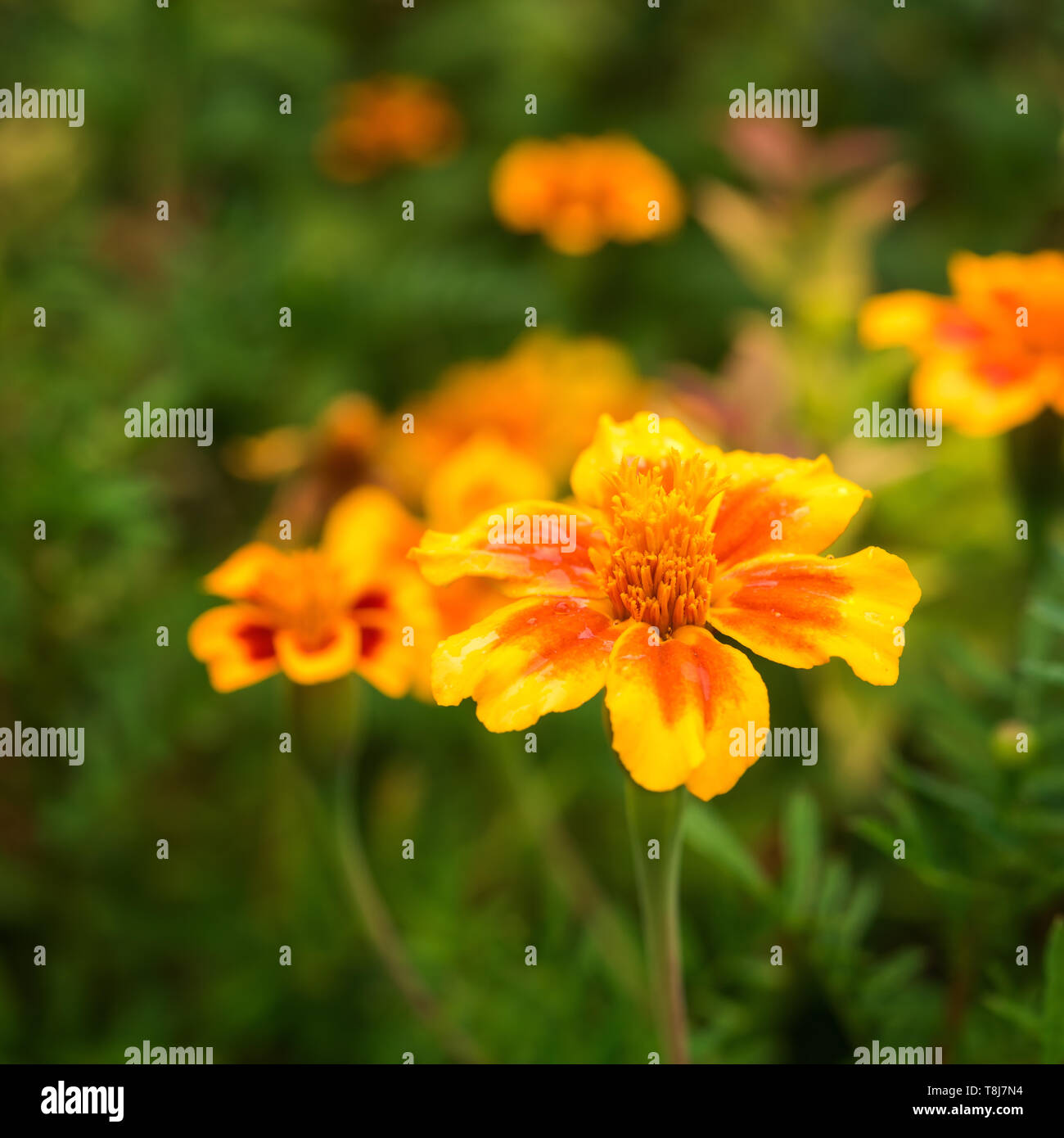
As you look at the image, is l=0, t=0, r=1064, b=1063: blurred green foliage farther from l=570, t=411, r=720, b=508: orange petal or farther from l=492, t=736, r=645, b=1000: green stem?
l=570, t=411, r=720, b=508: orange petal

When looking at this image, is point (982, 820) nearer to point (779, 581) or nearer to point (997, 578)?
point (779, 581)

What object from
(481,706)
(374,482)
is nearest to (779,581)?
(481,706)

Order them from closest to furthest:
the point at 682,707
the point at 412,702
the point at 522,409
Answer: the point at 682,707 → the point at 412,702 → the point at 522,409

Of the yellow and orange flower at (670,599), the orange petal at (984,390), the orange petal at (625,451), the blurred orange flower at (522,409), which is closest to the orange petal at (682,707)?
the yellow and orange flower at (670,599)

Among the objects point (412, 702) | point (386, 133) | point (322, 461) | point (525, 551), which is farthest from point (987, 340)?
point (386, 133)

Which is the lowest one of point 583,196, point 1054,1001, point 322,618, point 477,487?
point 1054,1001

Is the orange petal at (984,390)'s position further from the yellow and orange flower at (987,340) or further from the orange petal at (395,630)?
the orange petal at (395,630)

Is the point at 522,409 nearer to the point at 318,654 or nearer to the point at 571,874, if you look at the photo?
the point at 571,874
